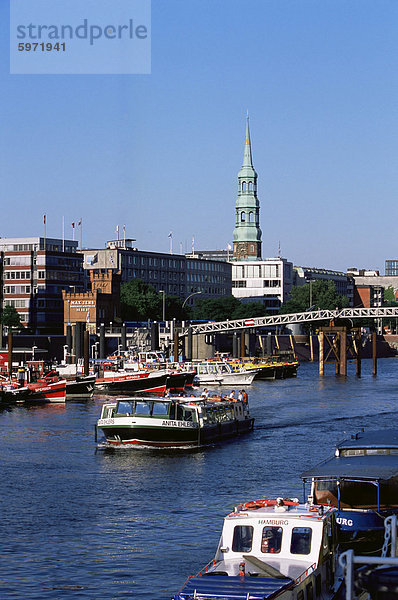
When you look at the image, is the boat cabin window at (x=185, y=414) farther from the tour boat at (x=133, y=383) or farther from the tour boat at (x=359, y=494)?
the tour boat at (x=133, y=383)

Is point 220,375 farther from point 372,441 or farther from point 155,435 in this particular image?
point 372,441

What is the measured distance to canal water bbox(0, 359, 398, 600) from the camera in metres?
32.9

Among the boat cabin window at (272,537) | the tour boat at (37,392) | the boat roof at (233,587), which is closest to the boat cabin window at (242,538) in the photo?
the boat cabin window at (272,537)

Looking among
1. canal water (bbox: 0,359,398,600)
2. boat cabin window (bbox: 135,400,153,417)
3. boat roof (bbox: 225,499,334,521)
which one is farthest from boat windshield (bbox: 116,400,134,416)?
boat roof (bbox: 225,499,334,521)

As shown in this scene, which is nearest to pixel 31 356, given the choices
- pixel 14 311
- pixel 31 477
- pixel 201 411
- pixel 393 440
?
pixel 14 311

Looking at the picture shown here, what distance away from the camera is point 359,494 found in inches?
1388

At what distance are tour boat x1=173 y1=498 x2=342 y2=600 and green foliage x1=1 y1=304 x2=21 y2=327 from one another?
16862 centimetres

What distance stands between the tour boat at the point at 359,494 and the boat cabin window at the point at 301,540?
5274 millimetres

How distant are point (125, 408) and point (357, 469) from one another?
2961 cm

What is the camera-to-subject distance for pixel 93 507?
4388cm

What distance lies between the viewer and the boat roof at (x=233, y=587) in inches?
881

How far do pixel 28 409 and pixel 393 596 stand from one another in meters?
82.3

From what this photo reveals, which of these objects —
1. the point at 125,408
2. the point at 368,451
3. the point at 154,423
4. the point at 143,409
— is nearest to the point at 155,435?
the point at 154,423

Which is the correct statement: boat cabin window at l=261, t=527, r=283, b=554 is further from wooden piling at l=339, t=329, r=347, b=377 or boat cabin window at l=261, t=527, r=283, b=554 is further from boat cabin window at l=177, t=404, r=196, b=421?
wooden piling at l=339, t=329, r=347, b=377
